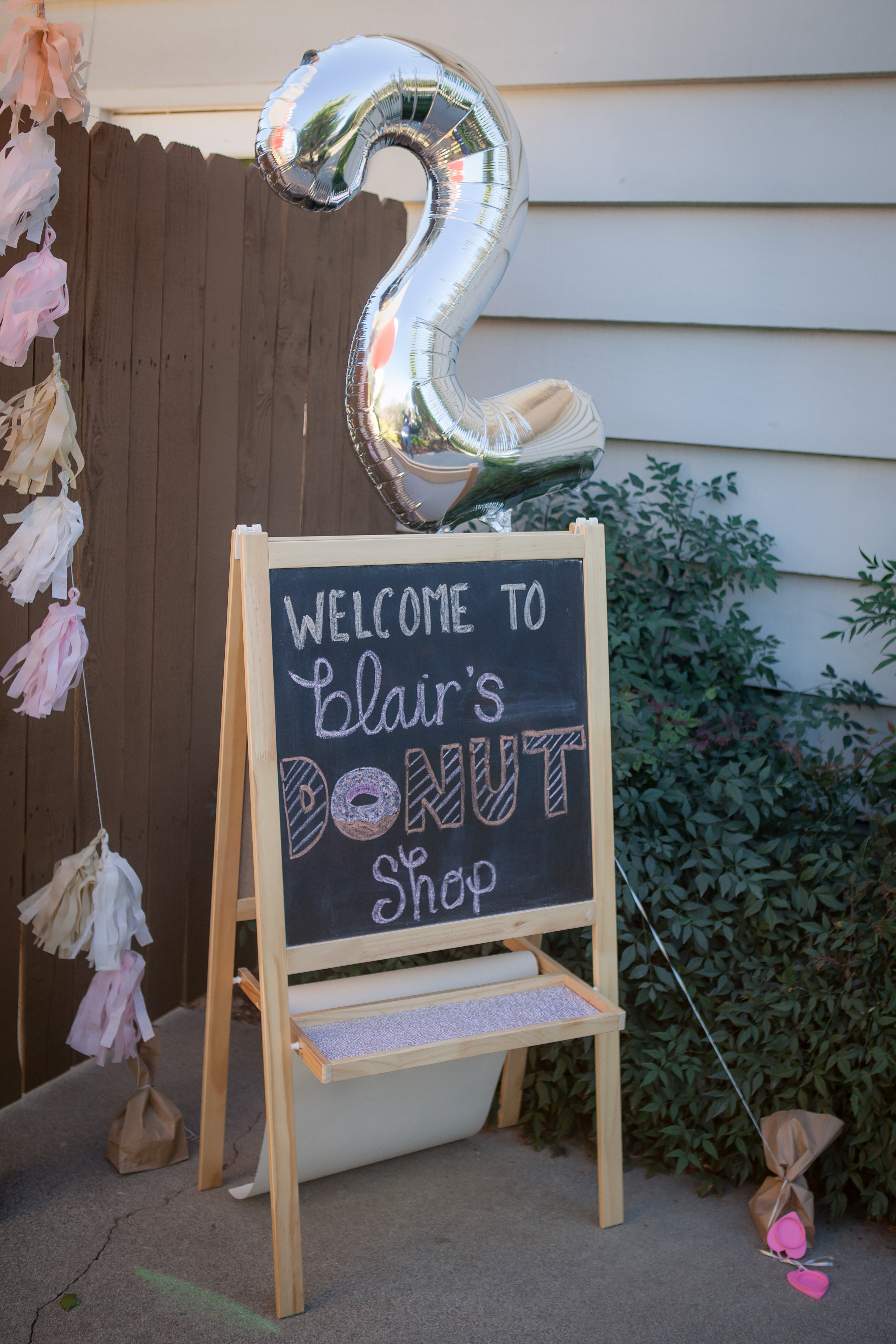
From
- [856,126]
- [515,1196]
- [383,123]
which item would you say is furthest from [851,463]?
[515,1196]

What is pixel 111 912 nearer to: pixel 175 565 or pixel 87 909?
pixel 87 909

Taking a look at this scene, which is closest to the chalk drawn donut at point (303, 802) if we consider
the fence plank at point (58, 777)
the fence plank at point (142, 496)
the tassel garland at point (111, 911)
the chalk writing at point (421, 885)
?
the chalk writing at point (421, 885)

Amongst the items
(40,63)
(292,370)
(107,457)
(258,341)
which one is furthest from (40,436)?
(292,370)

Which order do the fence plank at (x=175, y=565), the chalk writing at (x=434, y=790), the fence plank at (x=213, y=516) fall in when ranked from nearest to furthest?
the chalk writing at (x=434, y=790)
the fence plank at (x=175, y=565)
the fence plank at (x=213, y=516)

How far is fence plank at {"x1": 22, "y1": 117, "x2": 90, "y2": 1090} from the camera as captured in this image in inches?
89.4

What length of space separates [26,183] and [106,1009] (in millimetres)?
1576

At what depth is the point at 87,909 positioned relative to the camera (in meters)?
2.15

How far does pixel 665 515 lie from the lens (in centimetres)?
315

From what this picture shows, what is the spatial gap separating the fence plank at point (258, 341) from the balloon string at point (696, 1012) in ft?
4.74

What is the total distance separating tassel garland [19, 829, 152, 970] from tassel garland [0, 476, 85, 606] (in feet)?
1.64

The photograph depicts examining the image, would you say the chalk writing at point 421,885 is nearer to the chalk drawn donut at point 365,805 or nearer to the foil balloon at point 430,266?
the chalk drawn donut at point 365,805

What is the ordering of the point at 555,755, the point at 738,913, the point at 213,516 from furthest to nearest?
the point at 213,516, the point at 738,913, the point at 555,755

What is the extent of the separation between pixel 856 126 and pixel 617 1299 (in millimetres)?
2890

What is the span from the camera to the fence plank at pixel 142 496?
248 centimetres
